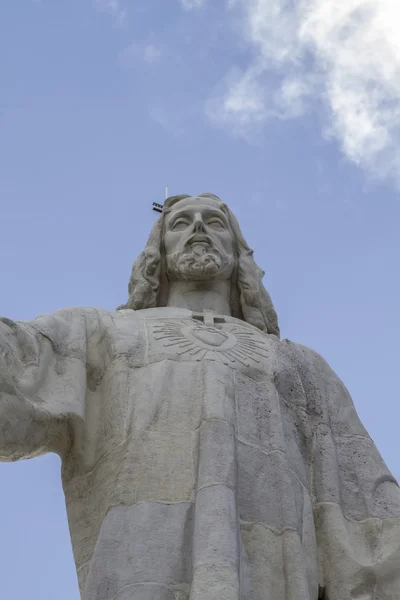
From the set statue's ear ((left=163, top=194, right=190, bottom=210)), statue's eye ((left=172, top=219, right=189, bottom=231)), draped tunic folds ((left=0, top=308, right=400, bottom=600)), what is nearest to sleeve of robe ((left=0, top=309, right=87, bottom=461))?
draped tunic folds ((left=0, top=308, right=400, bottom=600))

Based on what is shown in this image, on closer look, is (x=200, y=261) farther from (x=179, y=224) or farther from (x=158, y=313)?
(x=158, y=313)

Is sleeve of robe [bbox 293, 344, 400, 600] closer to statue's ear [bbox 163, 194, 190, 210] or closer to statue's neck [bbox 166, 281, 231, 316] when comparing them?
statue's neck [bbox 166, 281, 231, 316]

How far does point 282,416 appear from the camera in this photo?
902 cm

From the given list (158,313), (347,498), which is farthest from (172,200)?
(347,498)

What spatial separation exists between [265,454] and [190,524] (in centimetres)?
101

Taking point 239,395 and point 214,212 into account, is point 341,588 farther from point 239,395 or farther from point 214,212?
point 214,212

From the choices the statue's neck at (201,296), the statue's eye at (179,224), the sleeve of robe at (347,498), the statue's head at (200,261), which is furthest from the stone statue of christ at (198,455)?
the statue's eye at (179,224)

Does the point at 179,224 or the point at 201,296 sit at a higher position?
the point at 179,224

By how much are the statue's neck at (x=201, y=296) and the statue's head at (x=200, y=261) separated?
0.24 feet

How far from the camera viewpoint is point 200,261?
10812 millimetres

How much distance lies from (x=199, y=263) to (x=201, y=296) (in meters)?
0.30

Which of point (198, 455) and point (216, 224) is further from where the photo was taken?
point (216, 224)

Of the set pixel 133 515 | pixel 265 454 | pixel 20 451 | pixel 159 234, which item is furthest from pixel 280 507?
pixel 159 234

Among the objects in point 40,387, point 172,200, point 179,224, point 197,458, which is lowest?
point 197,458
